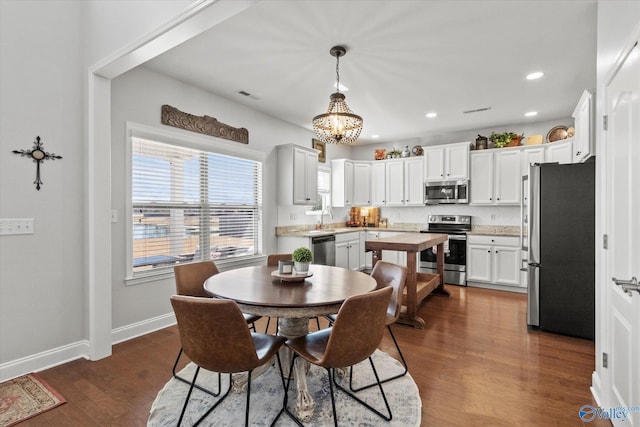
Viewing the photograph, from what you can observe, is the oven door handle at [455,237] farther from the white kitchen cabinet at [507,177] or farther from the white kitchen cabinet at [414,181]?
the white kitchen cabinet at [414,181]

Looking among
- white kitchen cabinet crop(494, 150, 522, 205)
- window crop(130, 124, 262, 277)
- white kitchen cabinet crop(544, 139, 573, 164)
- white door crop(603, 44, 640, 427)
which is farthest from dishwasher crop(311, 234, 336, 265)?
white kitchen cabinet crop(544, 139, 573, 164)

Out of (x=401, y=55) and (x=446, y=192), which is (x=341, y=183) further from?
(x=401, y=55)

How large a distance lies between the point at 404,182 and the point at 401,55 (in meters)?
3.59

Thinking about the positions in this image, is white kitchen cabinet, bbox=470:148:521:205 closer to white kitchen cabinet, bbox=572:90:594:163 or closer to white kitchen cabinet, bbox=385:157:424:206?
white kitchen cabinet, bbox=385:157:424:206

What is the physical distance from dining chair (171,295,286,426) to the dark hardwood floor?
75 centimetres

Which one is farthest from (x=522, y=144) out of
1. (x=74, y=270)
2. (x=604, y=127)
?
(x=74, y=270)

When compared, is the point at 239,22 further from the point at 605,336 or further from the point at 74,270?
the point at 605,336

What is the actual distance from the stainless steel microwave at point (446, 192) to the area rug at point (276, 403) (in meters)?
4.12

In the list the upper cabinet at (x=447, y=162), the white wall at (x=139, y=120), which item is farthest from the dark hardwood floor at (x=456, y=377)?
the upper cabinet at (x=447, y=162)

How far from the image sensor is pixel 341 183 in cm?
→ 650

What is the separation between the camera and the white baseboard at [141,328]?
3.13 metres

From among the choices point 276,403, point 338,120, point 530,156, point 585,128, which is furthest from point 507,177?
point 276,403

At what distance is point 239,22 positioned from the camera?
259 centimetres

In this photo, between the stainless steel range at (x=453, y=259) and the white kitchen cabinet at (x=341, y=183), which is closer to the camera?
the stainless steel range at (x=453, y=259)
